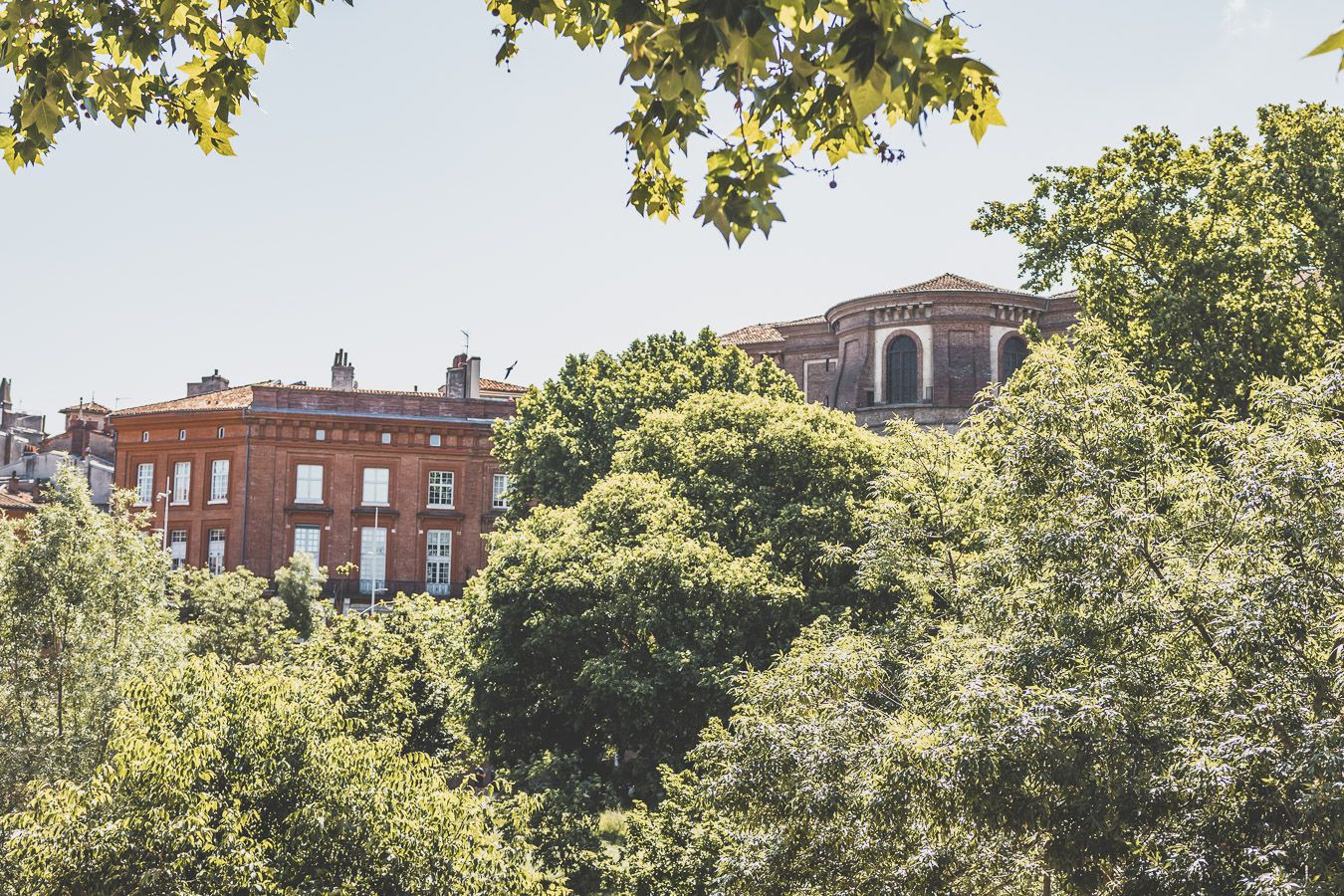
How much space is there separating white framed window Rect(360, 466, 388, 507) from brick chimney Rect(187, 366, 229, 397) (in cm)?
1016

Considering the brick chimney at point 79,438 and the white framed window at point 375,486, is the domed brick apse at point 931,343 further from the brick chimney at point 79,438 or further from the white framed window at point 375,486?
the brick chimney at point 79,438

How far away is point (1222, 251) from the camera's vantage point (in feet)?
80.1

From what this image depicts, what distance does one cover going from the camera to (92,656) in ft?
75.0

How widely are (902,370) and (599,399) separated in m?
16.0

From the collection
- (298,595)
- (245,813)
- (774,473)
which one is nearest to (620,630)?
(774,473)

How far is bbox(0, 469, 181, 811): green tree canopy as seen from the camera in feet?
71.5

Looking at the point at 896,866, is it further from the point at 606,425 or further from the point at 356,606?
the point at 356,606

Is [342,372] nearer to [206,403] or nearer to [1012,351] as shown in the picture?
[206,403]

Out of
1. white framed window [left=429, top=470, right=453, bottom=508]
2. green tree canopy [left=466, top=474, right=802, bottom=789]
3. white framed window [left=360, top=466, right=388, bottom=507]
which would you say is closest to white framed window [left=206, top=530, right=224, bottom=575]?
white framed window [left=360, top=466, right=388, bottom=507]

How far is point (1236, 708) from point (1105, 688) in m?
1.03

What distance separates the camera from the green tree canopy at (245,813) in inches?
508

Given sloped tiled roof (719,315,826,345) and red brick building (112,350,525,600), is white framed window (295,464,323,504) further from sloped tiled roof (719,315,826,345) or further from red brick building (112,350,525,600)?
sloped tiled roof (719,315,826,345)

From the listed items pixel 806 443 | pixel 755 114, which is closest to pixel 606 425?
pixel 806 443

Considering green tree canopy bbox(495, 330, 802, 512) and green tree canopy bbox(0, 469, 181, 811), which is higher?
green tree canopy bbox(495, 330, 802, 512)
